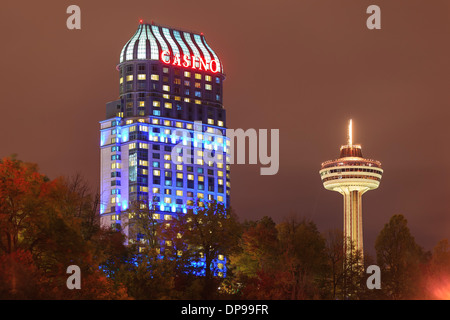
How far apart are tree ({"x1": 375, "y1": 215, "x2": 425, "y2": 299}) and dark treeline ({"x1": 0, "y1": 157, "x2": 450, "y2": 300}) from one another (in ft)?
0.67

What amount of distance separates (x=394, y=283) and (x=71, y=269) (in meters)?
66.2

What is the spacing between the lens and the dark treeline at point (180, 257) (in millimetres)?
100938

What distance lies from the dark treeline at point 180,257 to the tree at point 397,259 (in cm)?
20

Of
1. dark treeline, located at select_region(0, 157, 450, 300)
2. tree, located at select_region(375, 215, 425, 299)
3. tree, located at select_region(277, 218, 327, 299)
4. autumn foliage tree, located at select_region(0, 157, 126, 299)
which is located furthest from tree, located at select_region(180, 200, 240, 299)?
autumn foliage tree, located at select_region(0, 157, 126, 299)

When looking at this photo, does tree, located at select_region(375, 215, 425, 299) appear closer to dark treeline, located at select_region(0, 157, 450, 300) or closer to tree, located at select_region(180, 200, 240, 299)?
dark treeline, located at select_region(0, 157, 450, 300)

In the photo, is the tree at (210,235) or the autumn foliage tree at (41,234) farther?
the tree at (210,235)

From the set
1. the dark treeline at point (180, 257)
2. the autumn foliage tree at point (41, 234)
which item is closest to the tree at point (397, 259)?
the dark treeline at point (180, 257)

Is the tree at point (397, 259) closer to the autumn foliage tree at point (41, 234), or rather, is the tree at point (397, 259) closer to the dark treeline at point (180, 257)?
the dark treeline at point (180, 257)

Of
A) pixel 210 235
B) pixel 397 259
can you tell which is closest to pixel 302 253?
pixel 210 235

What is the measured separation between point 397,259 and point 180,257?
41.7m

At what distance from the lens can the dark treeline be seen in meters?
101

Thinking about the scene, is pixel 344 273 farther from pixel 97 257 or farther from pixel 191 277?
pixel 97 257

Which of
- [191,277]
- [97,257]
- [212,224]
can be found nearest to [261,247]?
[212,224]

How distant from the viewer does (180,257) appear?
14125 cm
